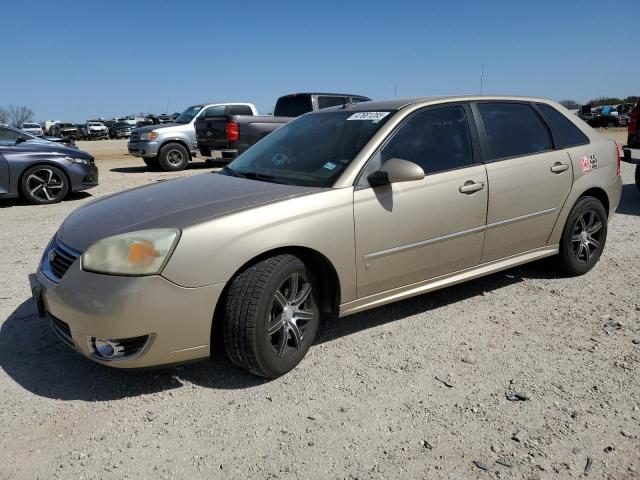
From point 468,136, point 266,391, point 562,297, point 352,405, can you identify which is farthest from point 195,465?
point 562,297

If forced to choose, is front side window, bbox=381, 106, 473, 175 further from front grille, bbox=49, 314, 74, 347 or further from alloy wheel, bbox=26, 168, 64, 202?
alloy wheel, bbox=26, 168, 64, 202

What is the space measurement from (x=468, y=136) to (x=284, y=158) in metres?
1.36

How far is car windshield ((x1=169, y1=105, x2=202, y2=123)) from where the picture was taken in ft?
46.4

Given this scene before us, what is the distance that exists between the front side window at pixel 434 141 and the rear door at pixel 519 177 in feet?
0.60

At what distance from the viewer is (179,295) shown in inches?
104

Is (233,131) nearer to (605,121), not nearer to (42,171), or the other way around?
(42,171)

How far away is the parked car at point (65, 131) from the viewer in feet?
146

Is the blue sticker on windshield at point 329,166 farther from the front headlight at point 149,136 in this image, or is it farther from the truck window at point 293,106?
the front headlight at point 149,136

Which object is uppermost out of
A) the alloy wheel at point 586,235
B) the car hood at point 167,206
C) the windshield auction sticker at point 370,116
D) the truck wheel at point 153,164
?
the windshield auction sticker at point 370,116

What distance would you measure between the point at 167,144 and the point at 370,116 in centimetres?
1066

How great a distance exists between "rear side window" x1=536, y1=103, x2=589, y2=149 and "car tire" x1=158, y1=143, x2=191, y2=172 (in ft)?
34.8

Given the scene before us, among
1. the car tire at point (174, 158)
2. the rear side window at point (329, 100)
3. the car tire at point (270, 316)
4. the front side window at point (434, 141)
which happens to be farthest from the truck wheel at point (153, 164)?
the car tire at point (270, 316)

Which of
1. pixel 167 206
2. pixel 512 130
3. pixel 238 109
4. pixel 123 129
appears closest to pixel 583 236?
pixel 512 130

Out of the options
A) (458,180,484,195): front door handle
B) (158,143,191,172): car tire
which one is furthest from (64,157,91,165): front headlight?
(458,180,484,195): front door handle
